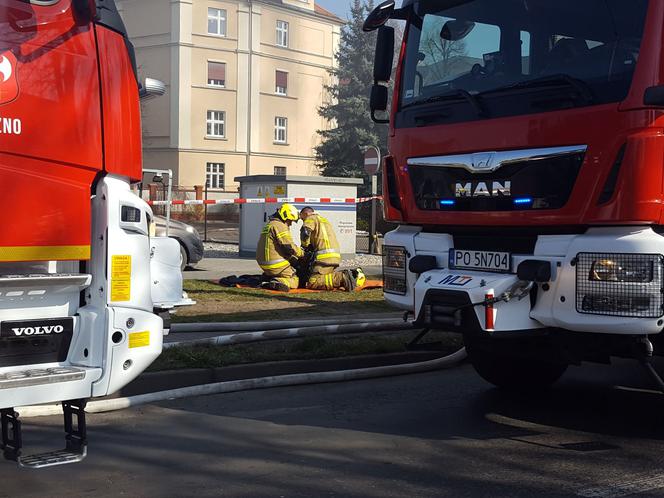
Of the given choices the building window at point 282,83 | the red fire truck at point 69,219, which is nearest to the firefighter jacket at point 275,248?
the red fire truck at point 69,219

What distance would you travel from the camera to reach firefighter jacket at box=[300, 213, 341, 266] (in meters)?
13.2

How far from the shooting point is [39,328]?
4137mm

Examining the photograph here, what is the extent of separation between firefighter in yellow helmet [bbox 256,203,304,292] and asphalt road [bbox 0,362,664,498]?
235 inches

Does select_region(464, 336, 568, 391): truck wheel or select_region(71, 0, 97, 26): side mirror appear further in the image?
select_region(464, 336, 568, 391): truck wheel

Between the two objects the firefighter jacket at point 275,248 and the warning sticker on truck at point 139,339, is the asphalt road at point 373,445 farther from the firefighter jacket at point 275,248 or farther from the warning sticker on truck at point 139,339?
the firefighter jacket at point 275,248

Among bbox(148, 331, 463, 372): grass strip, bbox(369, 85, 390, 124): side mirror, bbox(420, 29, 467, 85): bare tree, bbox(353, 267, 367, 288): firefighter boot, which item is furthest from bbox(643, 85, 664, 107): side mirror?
bbox(353, 267, 367, 288): firefighter boot

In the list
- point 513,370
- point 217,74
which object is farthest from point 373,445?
point 217,74

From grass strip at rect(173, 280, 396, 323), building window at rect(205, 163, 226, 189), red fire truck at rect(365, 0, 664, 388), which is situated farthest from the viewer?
building window at rect(205, 163, 226, 189)

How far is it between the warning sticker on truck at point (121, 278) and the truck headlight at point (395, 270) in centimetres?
244

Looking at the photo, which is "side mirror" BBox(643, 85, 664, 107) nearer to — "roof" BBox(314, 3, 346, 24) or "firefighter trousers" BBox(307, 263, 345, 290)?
"firefighter trousers" BBox(307, 263, 345, 290)

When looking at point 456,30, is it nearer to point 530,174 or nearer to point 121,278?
point 530,174

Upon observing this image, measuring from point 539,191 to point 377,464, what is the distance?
6.55 feet

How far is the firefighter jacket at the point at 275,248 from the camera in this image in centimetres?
1308

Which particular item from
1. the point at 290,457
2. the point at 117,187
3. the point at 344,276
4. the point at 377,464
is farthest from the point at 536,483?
the point at 344,276
